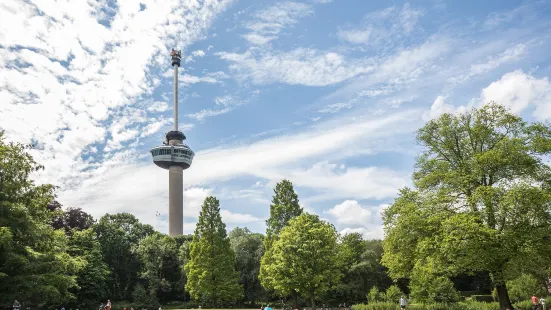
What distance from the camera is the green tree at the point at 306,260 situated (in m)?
46.2

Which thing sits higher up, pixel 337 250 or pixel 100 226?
pixel 100 226

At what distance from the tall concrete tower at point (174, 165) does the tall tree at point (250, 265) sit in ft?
246

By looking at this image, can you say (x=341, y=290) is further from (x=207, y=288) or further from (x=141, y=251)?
(x=141, y=251)

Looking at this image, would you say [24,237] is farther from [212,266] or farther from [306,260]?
[212,266]

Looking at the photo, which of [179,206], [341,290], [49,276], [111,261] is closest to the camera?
[49,276]

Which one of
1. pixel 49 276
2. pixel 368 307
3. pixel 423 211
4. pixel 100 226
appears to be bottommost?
pixel 368 307

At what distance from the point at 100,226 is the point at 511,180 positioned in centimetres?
6242

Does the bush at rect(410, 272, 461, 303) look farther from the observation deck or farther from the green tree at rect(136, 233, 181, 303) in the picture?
the observation deck

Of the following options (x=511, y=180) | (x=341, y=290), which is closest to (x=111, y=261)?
(x=341, y=290)

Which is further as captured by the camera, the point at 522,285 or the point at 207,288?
the point at 207,288

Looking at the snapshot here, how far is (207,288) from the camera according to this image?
60438mm

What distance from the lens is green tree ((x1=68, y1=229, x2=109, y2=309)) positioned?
58438mm

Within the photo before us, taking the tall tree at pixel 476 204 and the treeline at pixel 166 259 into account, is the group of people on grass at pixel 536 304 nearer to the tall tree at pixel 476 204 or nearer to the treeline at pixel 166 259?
the tall tree at pixel 476 204

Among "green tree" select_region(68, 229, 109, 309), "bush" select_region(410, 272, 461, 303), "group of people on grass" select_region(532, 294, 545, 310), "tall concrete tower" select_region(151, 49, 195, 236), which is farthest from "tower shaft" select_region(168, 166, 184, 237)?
"group of people on grass" select_region(532, 294, 545, 310)
